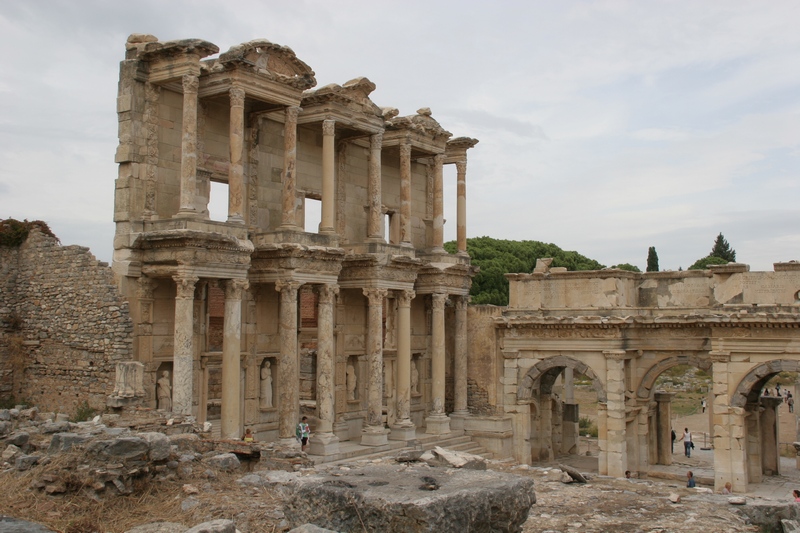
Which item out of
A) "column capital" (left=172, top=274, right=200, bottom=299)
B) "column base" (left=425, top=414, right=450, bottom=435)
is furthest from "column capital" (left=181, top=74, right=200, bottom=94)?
"column base" (left=425, top=414, right=450, bottom=435)

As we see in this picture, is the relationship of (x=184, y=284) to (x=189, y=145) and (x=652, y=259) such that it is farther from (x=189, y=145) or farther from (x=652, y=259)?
(x=652, y=259)

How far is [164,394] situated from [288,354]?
325 cm

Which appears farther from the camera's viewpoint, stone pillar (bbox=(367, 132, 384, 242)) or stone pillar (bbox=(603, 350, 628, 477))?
stone pillar (bbox=(367, 132, 384, 242))

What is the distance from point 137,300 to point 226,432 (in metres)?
3.49

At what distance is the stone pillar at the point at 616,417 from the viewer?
74.5ft

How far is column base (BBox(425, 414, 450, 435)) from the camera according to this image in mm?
24219

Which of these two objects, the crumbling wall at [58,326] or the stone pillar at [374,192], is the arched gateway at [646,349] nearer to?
the stone pillar at [374,192]

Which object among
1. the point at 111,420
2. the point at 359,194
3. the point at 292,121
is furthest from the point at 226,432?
the point at 359,194

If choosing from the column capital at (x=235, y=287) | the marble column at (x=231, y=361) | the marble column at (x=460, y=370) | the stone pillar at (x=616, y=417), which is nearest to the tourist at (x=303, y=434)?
the marble column at (x=231, y=361)

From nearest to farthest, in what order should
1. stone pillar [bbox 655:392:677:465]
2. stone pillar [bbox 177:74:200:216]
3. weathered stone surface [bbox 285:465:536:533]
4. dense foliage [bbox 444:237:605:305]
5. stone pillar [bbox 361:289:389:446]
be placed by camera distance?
weathered stone surface [bbox 285:465:536:533], stone pillar [bbox 177:74:200:216], stone pillar [bbox 361:289:389:446], stone pillar [bbox 655:392:677:465], dense foliage [bbox 444:237:605:305]

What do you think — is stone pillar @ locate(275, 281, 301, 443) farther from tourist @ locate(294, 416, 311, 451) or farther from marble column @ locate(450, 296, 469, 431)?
marble column @ locate(450, 296, 469, 431)

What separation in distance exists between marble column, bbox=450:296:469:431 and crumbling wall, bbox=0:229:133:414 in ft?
36.6

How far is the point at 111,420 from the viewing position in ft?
49.2

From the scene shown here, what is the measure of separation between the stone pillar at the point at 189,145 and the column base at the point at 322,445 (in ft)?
21.3
